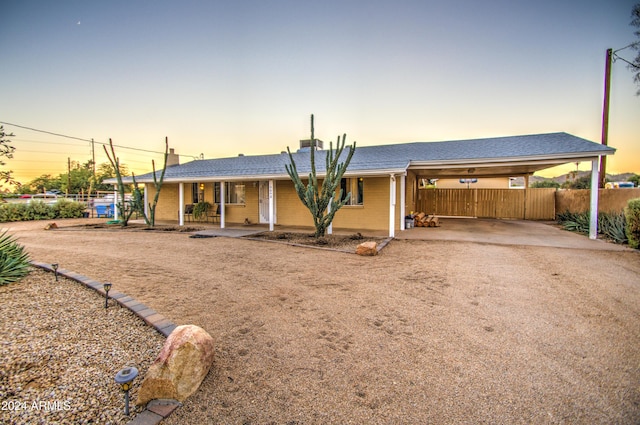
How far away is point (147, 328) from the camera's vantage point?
318 centimetres

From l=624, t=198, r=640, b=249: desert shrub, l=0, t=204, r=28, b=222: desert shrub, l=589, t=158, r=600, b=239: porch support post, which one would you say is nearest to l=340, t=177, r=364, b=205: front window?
l=589, t=158, r=600, b=239: porch support post

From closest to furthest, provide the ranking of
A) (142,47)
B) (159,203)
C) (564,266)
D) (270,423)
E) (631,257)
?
1. (270,423)
2. (564,266)
3. (631,257)
4. (142,47)
5. (159,203)

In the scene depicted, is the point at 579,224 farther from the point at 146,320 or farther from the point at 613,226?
the point at 146,320

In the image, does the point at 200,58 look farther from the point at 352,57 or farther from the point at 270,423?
the point at 270,423

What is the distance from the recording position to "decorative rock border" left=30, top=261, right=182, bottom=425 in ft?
6.33

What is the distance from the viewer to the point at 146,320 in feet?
10.8

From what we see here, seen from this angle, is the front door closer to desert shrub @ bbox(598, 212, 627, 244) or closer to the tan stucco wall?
the tan stucco wall

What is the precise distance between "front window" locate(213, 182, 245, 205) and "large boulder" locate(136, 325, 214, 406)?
500 inches

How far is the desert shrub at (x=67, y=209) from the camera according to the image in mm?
17688

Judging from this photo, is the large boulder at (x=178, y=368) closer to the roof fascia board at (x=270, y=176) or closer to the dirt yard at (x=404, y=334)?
the dirt yard at (x=404, y=334)

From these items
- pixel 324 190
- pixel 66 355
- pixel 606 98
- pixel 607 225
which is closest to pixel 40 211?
pixel 324 190

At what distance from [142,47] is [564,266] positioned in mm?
14560

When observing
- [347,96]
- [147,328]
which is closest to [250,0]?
[347,96]

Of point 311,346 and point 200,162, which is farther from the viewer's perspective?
point 200,162
